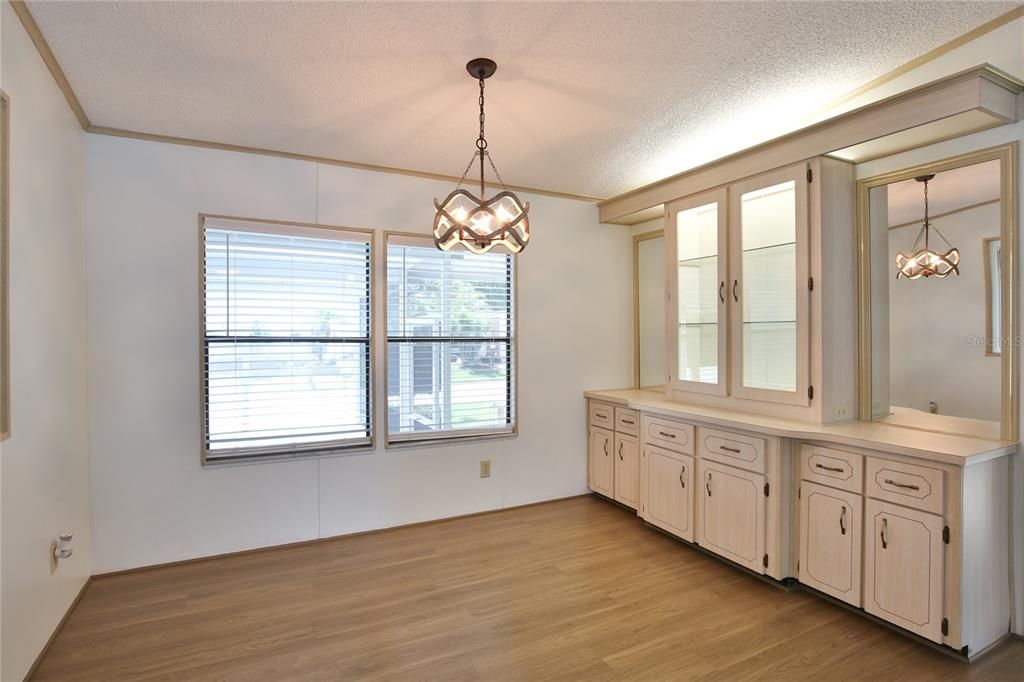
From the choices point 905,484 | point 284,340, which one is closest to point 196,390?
point 284,340

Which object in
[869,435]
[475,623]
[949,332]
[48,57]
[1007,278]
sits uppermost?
[48,57]

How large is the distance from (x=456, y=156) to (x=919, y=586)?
11.2 feet

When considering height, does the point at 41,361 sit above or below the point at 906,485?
above

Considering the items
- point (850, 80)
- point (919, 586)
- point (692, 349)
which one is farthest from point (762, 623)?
point (850, 80)

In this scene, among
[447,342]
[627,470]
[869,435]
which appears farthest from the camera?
[627,470]

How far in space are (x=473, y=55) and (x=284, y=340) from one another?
7.08ft

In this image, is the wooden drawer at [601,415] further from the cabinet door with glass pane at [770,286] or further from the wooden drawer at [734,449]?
the cabinet door with glass pane at [770,286]

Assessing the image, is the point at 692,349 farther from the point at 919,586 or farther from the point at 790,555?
the point at 919,586

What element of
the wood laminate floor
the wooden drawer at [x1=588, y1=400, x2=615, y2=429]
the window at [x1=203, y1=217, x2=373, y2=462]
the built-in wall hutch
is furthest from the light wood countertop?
the window at [x1=203, y1=217, x2=373, y2=462]

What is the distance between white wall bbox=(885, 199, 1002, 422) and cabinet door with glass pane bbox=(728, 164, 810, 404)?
45 cm

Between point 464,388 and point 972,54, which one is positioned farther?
point 464,388

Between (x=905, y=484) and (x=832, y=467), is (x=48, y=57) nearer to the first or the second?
(x=832, y=467)

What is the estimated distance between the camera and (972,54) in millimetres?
2328

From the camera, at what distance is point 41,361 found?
228 centimetres
